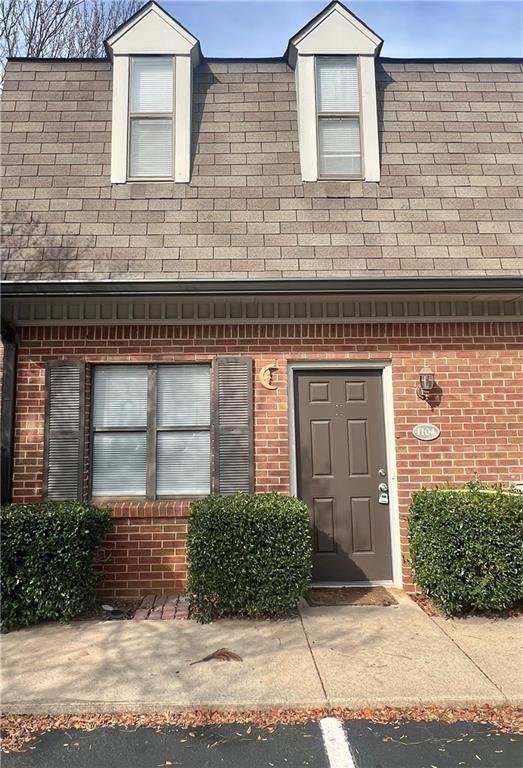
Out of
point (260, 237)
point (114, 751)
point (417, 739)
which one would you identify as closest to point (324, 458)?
point (260, 237)

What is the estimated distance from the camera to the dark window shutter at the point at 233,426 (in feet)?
17.0

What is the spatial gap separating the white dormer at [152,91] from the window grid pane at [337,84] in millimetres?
1549

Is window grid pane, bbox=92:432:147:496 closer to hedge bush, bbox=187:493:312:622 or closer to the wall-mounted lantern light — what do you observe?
hedge bush, bbox=187:493:312:622

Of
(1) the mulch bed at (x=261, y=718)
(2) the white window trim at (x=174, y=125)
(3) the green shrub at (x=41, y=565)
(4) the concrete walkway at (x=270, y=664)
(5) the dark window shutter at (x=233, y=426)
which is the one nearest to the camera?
(1) the mulch bed at (x=261, y=718)

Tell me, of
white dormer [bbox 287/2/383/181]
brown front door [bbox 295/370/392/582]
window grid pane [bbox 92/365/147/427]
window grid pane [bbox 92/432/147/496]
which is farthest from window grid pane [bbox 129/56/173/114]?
window grid pane [bbox 92/432/147/496]

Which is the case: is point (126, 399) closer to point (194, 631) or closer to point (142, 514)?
point (142, 514)

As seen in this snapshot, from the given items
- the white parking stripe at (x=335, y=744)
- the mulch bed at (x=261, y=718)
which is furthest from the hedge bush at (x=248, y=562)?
the white parking stripe at (x=335, y=744)

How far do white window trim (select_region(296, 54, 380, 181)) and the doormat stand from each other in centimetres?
444

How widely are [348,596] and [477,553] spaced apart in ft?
4.41

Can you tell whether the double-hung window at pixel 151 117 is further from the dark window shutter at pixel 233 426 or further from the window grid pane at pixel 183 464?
the window grid pane at pixel 183 464

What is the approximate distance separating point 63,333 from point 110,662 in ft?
10.6

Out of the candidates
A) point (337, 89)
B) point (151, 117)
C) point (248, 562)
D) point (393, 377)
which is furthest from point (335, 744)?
point (337, 89)

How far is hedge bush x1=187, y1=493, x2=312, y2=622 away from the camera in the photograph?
14.4ft

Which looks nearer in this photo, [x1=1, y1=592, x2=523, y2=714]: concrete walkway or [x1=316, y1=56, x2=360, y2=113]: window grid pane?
[x1=1, y1=592, x2=523, y2=714]: concrete walkway
